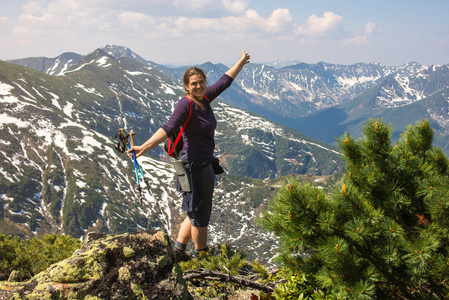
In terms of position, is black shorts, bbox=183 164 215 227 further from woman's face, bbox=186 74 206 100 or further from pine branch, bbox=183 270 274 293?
woman's face, bbox=186 74 206 100

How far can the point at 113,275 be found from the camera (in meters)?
4.57

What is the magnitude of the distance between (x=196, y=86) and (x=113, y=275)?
13.4 ft

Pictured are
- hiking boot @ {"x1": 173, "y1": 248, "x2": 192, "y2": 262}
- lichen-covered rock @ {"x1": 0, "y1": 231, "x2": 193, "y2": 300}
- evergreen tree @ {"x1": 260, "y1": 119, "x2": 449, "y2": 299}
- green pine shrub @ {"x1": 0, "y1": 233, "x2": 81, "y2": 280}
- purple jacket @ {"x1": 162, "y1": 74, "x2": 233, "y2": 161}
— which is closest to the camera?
evergreen tree @ {"x1": 260, "y1": 119, "x2": 449, "y2": 299}

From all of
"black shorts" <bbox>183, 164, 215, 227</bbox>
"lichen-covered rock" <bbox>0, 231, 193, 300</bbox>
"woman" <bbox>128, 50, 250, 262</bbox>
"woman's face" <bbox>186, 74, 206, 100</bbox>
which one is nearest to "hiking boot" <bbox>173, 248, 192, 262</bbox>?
"woman" <bbox>128, 50, 250, 262</bbox>

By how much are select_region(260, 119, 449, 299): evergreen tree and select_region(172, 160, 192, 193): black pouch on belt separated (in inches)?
92.5

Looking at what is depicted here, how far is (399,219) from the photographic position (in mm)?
4840

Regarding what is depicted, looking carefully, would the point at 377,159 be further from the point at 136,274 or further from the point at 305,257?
the point at 136,274

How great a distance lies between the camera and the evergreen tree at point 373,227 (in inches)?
157

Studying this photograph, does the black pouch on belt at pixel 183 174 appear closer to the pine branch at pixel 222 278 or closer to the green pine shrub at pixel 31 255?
the pine branch at pixel 222 278

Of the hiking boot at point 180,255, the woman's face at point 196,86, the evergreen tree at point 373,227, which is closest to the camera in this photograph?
the evergreen tree at point 373,227

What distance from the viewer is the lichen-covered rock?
4.29 meters

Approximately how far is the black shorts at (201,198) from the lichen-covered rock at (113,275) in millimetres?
1812

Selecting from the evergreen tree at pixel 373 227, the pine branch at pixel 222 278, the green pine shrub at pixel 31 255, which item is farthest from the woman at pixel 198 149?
the green pine shrub at pixel 31 255

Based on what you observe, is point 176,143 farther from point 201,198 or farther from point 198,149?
point 201,198
